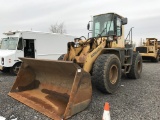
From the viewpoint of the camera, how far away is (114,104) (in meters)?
5.23

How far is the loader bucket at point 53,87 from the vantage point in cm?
442

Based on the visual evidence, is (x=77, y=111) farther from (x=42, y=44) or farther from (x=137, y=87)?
(x=42, y=44)

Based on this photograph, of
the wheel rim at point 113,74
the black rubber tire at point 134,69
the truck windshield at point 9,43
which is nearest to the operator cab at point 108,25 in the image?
the wheel rim at point 113,74

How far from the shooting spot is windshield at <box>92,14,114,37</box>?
7.08 metres

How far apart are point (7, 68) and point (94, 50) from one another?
663 centimetres

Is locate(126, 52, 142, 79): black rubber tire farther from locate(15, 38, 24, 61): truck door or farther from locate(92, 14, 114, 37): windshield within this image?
locate(15, 38, 24, 61): truck door

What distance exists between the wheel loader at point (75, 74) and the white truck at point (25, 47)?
16.3 feet

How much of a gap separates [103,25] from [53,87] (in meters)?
2.93

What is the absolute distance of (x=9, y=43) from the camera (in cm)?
1131

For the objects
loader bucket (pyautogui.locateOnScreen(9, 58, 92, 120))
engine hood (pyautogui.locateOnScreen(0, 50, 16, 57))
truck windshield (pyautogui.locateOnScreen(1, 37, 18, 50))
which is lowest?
loader bucket (pyautogui.locateOnScreen(9, 58, 92, 120))

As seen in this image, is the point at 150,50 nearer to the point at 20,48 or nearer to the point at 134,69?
the point at 134,69

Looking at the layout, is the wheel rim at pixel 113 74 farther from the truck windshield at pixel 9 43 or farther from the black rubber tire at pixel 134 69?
the truck windshield at pixel 9 43

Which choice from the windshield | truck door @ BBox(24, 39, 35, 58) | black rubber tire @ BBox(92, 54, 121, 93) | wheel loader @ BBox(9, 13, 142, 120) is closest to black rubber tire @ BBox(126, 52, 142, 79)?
wheel loader @ BBox(9, 13, 142, 120)

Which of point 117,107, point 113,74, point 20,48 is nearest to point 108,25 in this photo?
point 113,74
